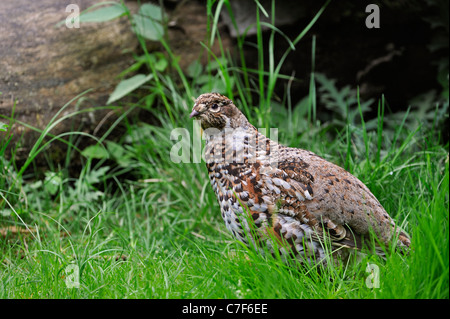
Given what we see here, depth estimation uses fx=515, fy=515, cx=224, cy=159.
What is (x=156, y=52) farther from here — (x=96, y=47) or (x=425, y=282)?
(x=425, y=282)

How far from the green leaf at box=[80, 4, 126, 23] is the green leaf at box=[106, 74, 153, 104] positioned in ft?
1.98

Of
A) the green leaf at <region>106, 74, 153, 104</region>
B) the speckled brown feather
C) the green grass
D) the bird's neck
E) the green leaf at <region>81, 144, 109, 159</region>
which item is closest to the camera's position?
the green grass

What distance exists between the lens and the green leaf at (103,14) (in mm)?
4527

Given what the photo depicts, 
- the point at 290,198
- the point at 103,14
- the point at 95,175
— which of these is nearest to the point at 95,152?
the point at 95,175

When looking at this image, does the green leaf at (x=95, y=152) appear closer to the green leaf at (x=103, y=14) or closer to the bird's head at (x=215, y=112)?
the green leaf at (x=103, y=14)

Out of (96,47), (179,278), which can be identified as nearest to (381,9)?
(96,47)

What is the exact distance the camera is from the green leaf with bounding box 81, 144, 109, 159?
16.2 ft

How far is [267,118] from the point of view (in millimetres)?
4648

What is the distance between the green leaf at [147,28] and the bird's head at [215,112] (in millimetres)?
1805

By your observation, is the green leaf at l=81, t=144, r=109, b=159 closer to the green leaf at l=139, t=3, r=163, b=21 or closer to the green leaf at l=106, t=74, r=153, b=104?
the green leaf at l=106, t=74, r=153, b=104

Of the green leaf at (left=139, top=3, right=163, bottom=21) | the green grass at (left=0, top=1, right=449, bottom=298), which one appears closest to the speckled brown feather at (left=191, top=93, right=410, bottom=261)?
the green grass at (left=0, top=1, right=449, bottom=298)

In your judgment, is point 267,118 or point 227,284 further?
point 267,118

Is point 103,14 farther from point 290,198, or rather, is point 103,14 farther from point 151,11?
point 290,198
